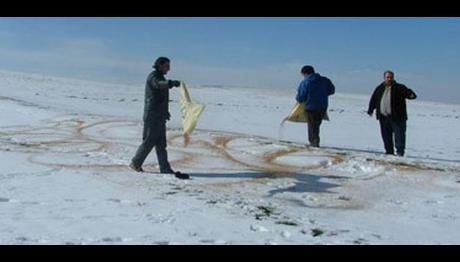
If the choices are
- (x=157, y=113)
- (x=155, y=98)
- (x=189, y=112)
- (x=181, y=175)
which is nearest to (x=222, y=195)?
(x=181, y=175)

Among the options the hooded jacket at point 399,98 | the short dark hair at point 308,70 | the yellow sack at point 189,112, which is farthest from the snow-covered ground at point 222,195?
the short dark hair at point 308,70

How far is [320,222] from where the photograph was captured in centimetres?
564

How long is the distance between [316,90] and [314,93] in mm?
73

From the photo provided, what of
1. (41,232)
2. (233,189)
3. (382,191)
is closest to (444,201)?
(382,191)

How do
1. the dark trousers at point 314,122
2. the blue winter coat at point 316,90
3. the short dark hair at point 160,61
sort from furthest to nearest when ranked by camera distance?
the dark trousers at point 314,122
the blue winter coat at point 316,90
the short dark hair at point 160,61

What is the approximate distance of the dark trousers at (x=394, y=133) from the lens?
1055 centimetres

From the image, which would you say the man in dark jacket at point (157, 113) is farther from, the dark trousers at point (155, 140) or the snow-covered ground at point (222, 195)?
the snow-covered ground at point (222, 195)

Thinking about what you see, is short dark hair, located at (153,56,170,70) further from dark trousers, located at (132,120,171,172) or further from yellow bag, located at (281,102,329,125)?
yellow bag, located at (281,102,329,125)

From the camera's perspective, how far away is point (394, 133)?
1083 centimetres

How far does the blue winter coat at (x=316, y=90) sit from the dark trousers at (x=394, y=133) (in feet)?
3.93
